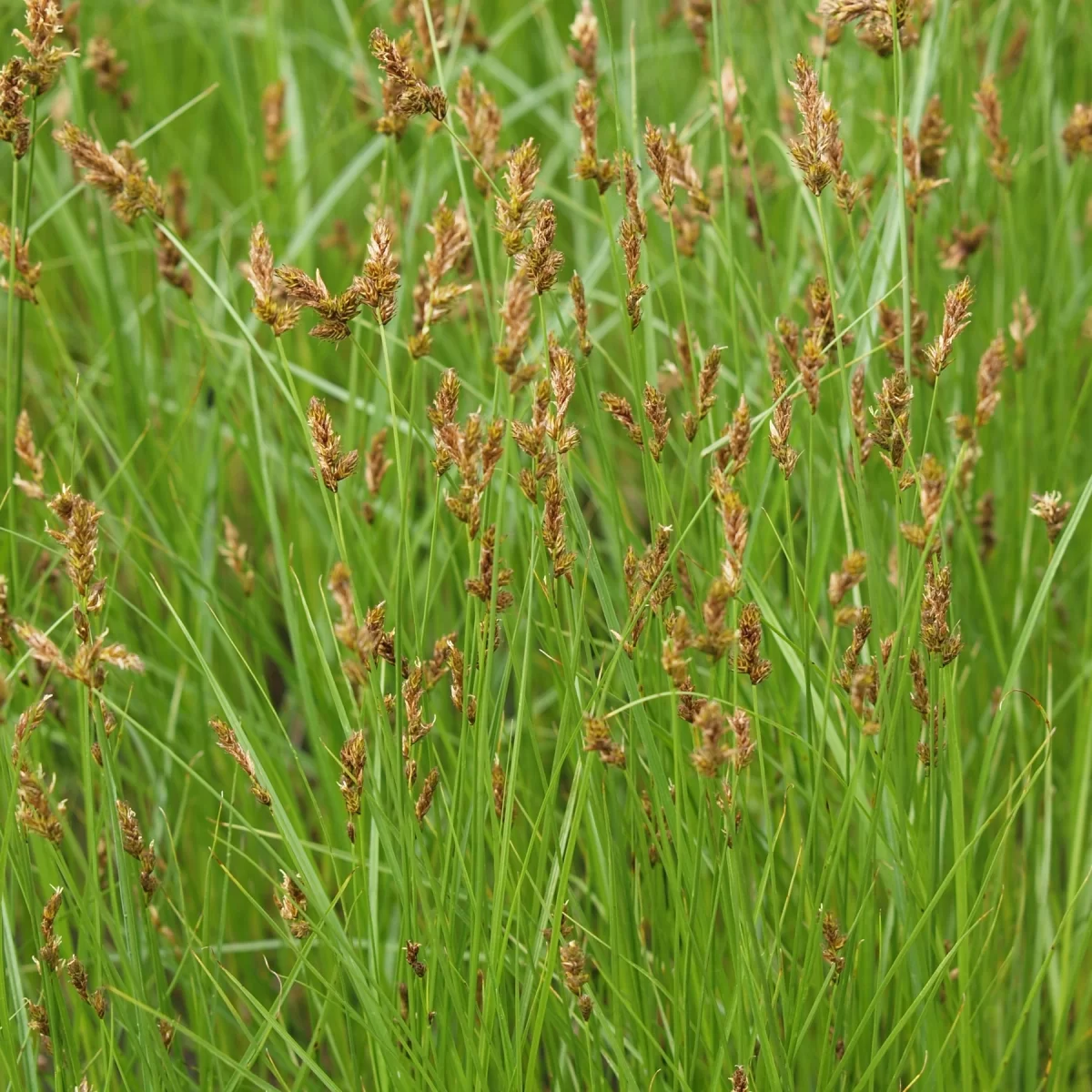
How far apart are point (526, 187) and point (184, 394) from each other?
5.58ft

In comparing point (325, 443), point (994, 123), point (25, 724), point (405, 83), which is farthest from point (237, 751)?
point (994, 123)

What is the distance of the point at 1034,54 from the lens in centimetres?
277

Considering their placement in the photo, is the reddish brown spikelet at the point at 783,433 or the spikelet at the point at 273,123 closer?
the reddish brown spikelet at the point at 783,433

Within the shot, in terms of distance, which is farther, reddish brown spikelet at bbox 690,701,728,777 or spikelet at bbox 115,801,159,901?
spikelet at bbox 115,801,159,901

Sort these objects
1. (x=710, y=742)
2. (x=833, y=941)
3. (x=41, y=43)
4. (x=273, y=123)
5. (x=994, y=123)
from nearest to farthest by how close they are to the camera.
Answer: (x=710, y=742) < (x=833, y=941) < (x=41, y=43) < (x=994, y=123) < (x=273, y=123)

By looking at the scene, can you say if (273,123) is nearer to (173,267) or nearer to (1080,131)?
(173,267)

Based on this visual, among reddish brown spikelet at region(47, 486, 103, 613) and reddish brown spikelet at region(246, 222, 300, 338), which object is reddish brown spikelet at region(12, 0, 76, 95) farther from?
reddish brown spikelet at region(47, 486, 103, 613)

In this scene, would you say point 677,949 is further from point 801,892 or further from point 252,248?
point 252,248

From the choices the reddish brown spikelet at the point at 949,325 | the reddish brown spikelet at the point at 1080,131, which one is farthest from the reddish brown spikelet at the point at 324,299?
the reddish brown spikelet at the point at 1080,131

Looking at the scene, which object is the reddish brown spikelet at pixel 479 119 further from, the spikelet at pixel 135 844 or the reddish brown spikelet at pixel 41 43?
the spikelet at pixel 135 844

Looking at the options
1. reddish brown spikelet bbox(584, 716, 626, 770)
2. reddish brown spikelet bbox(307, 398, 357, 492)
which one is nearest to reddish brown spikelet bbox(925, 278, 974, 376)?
reddish brown spikelet bbox(584, 716, 626, 770)

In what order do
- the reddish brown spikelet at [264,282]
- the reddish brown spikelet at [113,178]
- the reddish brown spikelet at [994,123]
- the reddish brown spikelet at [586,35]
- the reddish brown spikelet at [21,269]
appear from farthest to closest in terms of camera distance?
the reddish brown spikelet at [994,123] < the reddish brown spikelet at [586,35] < the reddish brown spikelet at [21,269] < the reddish brown spikelet at [113,178] < the reddish brown spikelet at [264,282]

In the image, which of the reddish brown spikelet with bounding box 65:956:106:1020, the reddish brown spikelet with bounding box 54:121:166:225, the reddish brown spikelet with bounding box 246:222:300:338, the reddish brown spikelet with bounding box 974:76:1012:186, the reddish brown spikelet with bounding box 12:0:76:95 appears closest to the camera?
the reddish brown spikelet with bounding box 246:222:300:338

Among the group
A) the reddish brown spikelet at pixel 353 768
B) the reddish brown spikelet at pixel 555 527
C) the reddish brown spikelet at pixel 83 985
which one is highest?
the reddish brown spikelet at pixel 555 527
